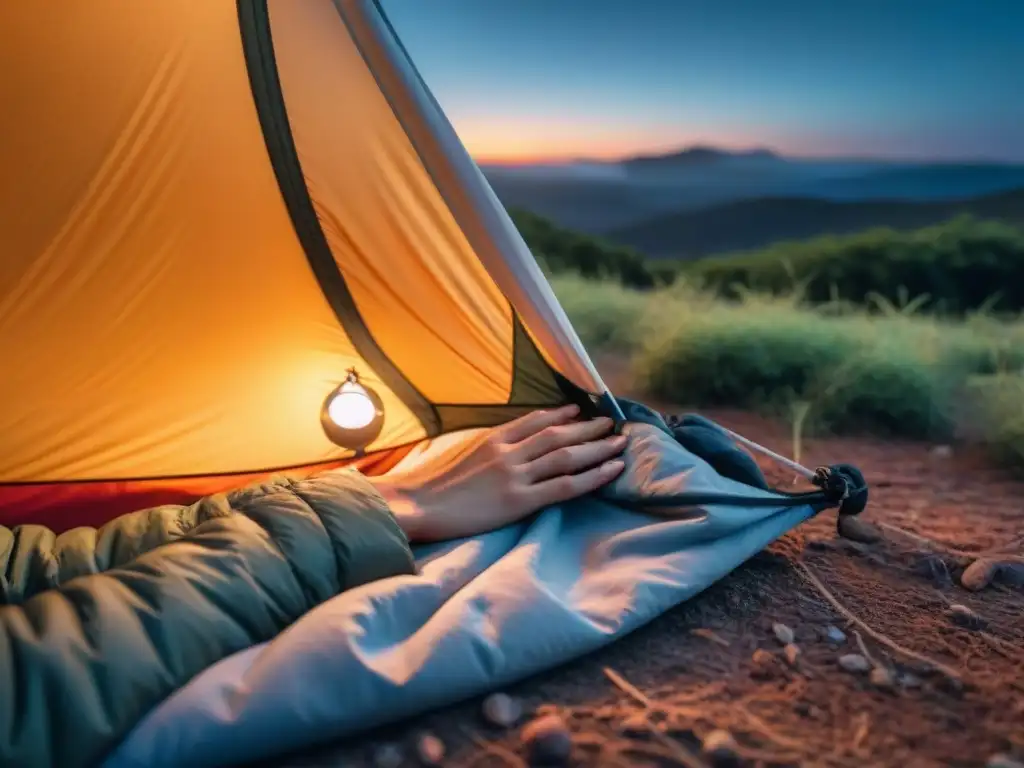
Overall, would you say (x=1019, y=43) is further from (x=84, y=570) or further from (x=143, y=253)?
(x=84, y=570)

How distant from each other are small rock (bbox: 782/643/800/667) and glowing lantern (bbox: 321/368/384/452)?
946 millimetres

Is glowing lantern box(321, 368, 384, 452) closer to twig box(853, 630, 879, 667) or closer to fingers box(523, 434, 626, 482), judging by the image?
fingers box(523, 434, 626, 482)

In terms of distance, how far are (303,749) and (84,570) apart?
0.39m

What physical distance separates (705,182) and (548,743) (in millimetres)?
3088

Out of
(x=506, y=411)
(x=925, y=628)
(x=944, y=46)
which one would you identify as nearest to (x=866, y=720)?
(x=925, y=628)

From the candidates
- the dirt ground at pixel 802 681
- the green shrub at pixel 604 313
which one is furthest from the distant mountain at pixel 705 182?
the dirt ground at pixel 802 681

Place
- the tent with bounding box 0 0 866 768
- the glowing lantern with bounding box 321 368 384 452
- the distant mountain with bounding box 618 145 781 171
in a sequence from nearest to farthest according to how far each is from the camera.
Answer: the tent with bounding box 0 0 866 768, the glowing lantern with bounding box 321 368 384 452, the distant mountain with bounding box 618 145 781 171

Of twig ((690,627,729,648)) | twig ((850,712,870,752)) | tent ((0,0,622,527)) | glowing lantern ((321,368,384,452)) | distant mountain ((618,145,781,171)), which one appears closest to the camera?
twig ((850,712,870,752))

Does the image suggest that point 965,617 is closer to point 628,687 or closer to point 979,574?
point 979,574

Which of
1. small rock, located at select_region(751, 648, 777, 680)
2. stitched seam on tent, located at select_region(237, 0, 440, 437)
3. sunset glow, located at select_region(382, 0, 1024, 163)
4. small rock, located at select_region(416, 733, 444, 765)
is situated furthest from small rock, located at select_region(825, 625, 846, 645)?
sunset glow, located at select_region(382, 0, 1024, 163)

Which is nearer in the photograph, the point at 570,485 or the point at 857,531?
the point at 570,485

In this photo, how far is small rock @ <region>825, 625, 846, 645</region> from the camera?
1226 mm

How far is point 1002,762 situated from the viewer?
930 mm

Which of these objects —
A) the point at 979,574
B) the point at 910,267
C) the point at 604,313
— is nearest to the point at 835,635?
the point at 979,574
